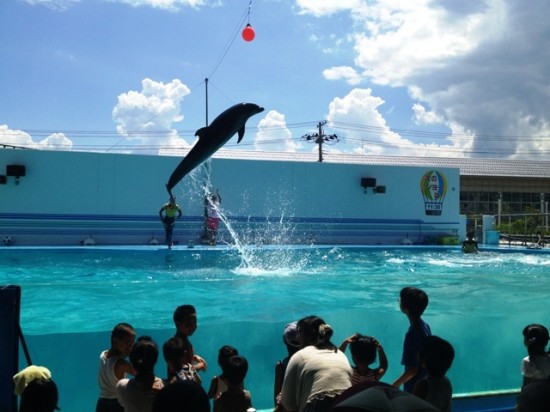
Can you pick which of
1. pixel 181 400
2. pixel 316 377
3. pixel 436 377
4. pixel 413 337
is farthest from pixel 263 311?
pixel 181 400

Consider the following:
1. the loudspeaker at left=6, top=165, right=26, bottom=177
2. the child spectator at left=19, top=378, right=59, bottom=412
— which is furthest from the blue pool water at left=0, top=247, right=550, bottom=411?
the loudspeaker at left=6, top=165, right=26, bottom=177

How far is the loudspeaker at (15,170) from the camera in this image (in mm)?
15773

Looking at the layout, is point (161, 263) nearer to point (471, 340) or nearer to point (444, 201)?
point (471, 340)

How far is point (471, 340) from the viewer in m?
7.02

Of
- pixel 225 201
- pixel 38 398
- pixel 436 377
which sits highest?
pixel 225 201

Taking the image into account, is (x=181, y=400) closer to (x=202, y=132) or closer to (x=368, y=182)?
(x=202, y=132)

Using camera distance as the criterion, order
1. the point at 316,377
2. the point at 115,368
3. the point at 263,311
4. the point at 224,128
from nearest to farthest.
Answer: the point at 316,377 → the point at 115,368 → the point at 263,311 → the point at 224,128

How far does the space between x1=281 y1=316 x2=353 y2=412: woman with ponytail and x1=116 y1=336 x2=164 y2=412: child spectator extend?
712 millimetres

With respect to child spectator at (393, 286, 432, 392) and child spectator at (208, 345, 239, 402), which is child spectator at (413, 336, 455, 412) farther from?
child spectator at (208, 345, 239, 402)

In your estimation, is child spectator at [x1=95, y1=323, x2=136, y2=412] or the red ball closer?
child spectator at [x1=95, y1=323, x2=136, y2=412]

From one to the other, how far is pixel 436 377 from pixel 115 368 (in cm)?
191

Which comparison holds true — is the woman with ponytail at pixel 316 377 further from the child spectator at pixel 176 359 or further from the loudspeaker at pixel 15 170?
the loudspeaker at pixel 15 170

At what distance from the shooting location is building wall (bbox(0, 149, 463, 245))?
16547 mm

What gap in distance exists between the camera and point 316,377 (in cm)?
262
